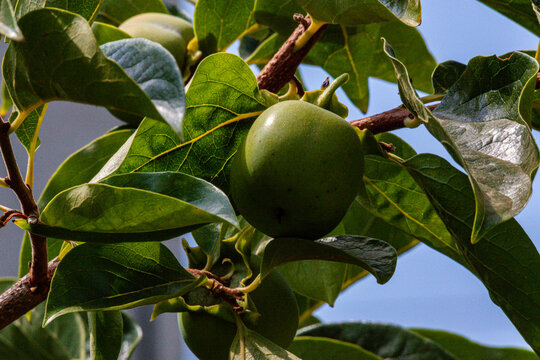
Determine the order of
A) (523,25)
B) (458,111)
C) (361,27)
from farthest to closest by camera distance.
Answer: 1. (361,27)
2. (523,25)
3. (458,111)

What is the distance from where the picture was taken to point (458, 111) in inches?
15.7

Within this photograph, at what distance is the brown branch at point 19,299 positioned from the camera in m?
0.39

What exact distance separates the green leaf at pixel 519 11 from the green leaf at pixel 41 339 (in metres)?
0.50

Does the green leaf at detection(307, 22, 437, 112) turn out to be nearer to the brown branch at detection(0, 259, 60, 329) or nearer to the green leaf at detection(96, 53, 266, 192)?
the green leaf at detection(96, 53, 266, 192)

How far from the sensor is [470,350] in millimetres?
659

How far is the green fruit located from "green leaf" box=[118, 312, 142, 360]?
0.86 ft

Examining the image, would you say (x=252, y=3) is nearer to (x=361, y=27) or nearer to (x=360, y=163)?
(x=361, y=27)

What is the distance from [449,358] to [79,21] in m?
0.42

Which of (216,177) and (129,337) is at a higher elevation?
(216,177)

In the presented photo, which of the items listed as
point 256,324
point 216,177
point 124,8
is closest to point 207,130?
point 216,177

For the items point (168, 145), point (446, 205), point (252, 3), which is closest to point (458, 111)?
point (446, 205)

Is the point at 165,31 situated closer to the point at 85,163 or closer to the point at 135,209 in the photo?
the point at 85,163

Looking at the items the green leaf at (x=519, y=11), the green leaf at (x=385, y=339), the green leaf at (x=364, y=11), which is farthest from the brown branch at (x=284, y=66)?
the green leaf at (x=385, y=339)

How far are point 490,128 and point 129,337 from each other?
0.40 meters
